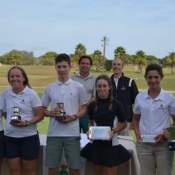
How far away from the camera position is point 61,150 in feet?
19.0

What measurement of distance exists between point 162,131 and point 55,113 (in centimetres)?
126

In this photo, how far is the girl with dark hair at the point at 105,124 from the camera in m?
5.57

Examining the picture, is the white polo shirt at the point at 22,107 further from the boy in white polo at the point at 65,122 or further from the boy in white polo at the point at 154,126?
the boy in white polo at the point at 154,126

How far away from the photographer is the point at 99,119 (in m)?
5.58

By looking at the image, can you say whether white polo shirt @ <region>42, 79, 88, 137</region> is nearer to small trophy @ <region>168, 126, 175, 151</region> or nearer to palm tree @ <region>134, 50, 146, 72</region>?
small trophy @ <region>168, 126, 175, 151</region>

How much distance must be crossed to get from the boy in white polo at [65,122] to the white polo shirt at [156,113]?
0.79 m

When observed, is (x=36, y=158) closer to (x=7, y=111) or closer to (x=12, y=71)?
(x=7, y=111)

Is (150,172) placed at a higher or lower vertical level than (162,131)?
lower

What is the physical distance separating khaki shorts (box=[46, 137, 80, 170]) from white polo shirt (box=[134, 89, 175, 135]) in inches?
33.7

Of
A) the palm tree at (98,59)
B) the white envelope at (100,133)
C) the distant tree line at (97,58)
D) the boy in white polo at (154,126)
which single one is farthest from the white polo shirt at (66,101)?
the palm tree at (98,59)

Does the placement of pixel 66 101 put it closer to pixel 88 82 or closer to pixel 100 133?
pixel 100 133

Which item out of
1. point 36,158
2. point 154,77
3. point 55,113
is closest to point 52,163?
point 36,158

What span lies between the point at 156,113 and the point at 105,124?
616 millimetres

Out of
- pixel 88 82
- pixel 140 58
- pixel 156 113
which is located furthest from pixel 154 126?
pixel 140 58
